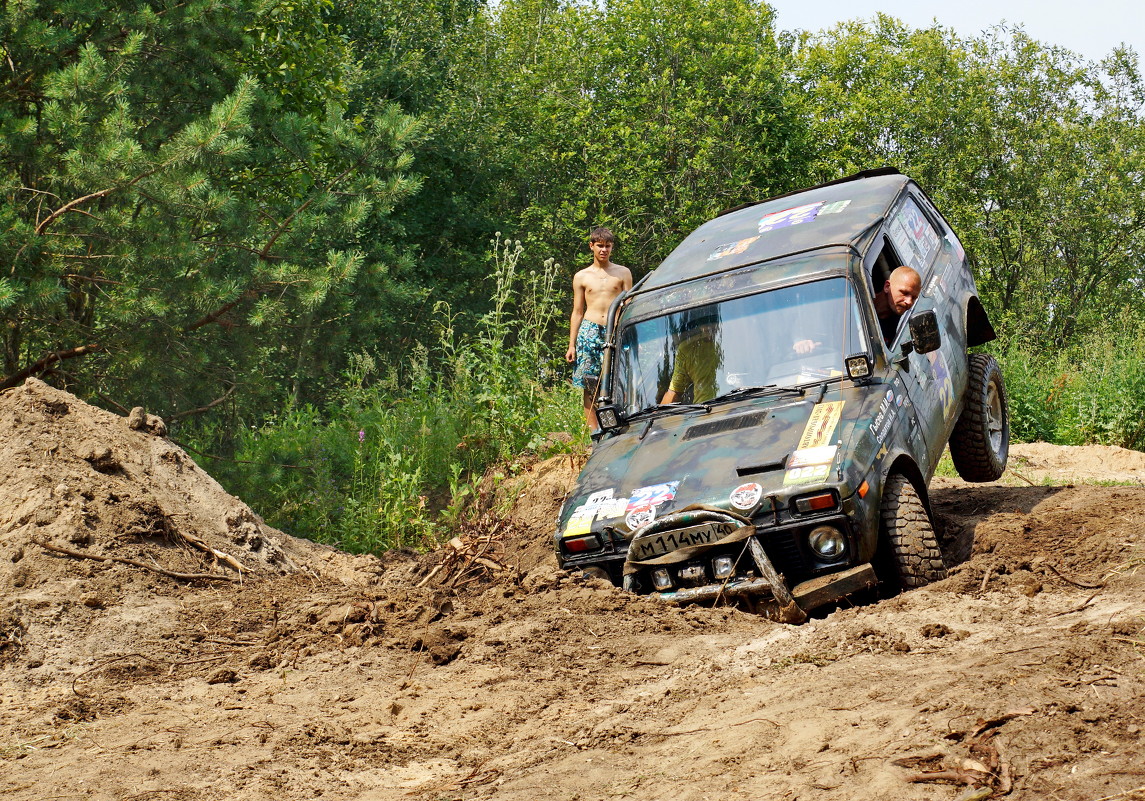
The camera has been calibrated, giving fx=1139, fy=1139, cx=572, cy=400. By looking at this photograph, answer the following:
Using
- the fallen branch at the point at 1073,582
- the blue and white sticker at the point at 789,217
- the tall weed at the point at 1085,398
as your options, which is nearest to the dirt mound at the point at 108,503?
the blue and white sticker at the point at 789,217

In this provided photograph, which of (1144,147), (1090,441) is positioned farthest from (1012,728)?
(1144,147)

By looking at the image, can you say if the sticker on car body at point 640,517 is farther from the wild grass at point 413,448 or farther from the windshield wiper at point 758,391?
the wild grass at point 413,448

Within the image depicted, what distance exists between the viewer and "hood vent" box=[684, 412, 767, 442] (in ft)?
22.2

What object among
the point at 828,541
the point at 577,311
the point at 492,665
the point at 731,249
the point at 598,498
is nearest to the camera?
the point at 492,665

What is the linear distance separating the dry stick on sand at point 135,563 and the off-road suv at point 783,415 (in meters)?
2.31

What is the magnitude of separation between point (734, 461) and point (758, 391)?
0.82 m

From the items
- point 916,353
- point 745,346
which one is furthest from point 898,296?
point 745,346

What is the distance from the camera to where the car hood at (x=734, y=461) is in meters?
6.09

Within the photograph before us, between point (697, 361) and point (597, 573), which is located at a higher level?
point (697, 361)

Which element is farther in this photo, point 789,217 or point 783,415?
point 789,217

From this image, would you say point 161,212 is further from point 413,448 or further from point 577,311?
point 577,311

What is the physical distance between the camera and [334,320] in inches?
404

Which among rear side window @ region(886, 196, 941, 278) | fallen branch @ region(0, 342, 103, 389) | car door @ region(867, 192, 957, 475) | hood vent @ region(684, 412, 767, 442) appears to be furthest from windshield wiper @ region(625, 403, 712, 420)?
fallen branch @ region(0, 342, 103, 389)

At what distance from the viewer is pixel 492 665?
5.77 metres
